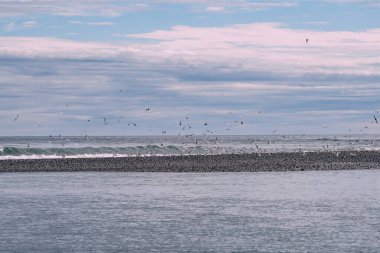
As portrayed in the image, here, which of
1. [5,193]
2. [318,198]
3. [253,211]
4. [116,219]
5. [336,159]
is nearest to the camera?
[116,219]

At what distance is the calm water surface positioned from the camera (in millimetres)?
25594

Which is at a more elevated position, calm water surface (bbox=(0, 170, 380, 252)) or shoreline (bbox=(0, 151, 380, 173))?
calm water surface (bbox=(0, 170, 380, 252))

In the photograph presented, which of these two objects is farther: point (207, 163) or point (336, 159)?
point (336, 159)

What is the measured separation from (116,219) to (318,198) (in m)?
13.5

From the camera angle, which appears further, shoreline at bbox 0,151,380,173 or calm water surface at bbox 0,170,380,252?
shoreline at bbox 0,151,380,173

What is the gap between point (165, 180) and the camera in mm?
53562

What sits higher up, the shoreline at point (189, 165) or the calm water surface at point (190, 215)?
the calm water surface at point (190, 215)

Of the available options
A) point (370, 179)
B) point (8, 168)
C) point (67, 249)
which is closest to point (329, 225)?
point (67, 249)

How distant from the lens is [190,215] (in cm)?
3269

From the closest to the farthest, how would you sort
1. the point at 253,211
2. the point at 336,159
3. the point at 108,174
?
the point at 253,211 → the point at 108,174 → the point at 336,159

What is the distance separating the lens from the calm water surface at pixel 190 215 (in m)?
25.6

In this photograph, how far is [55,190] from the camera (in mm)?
44875

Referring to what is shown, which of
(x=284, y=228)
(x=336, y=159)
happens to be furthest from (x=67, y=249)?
(x=336, y=159)

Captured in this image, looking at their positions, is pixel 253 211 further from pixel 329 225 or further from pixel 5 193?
pixel 5 193
